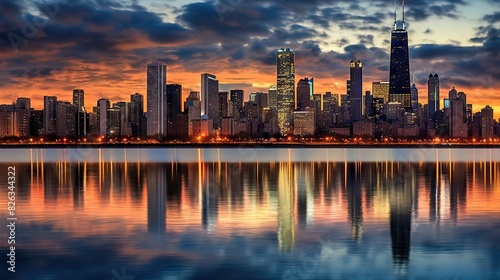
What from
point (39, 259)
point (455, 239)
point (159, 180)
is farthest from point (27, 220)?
point (159, 180)

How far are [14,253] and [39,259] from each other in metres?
1.21

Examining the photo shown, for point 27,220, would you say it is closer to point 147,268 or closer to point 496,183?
point 147,268

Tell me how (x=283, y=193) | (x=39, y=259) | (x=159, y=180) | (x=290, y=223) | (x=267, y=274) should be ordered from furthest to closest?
(x=159, y=180)
(x=283, y=193)
(x=290, y=223)
(x=39, y=259)
(x=267, y=274)

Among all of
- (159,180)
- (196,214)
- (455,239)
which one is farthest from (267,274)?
(159,180)

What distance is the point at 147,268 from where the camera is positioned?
56.4ft

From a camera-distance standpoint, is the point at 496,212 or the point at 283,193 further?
the point at 283,193

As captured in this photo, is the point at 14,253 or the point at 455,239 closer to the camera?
the point at 14,253

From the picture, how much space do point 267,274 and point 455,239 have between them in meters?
8.06

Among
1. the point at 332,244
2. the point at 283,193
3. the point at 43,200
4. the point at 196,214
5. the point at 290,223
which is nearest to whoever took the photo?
the point at 332,244

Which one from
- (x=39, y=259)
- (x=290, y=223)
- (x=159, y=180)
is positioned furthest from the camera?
(x=159, y=180)

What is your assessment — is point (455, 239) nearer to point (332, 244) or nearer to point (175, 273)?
point (332, 244)

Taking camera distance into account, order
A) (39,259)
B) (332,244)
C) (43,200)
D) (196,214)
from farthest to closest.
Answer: (43,200)
(196,214)
(332,244)
(39,259)

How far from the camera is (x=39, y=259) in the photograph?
18.4 metres

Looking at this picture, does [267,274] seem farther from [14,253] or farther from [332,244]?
[14,253]
